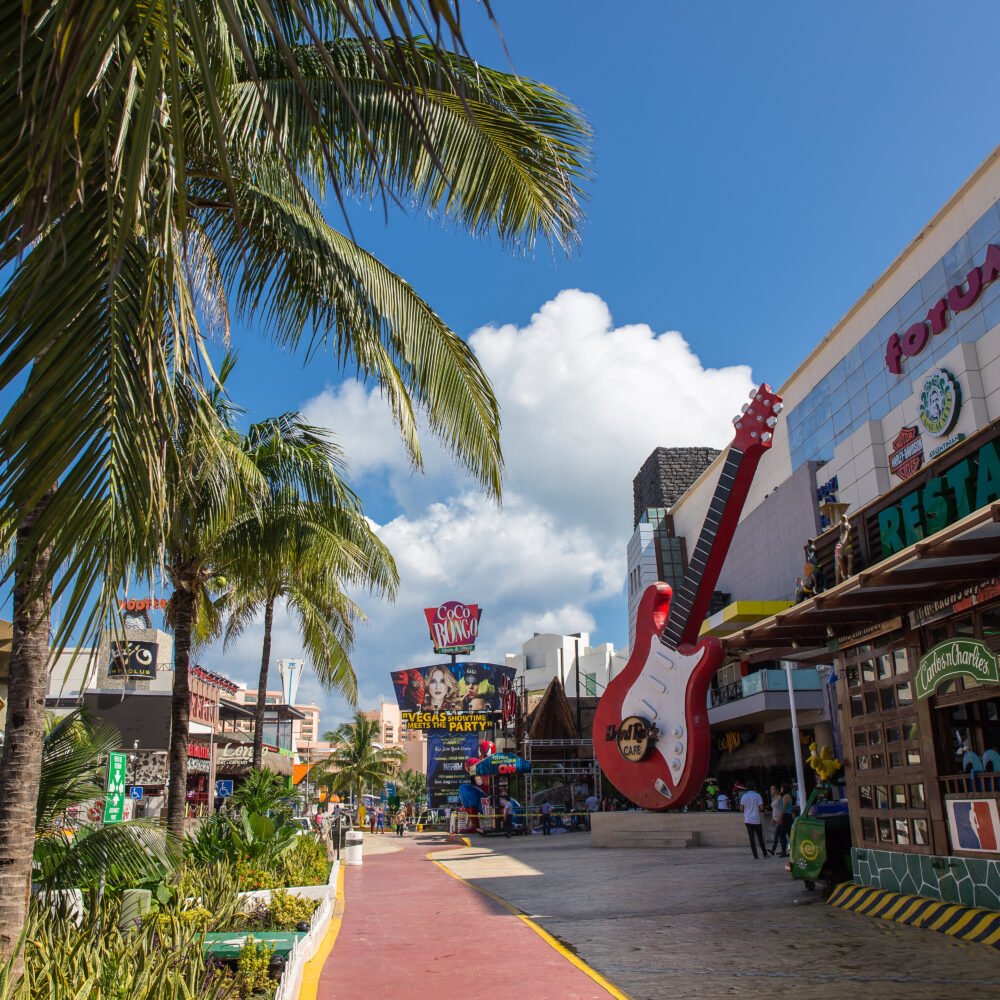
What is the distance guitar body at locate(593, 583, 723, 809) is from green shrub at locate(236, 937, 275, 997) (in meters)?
14.9

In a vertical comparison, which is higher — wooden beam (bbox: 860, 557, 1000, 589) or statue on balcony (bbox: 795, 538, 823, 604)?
statue on balcony (bbox: 795, 538, 823, 604)

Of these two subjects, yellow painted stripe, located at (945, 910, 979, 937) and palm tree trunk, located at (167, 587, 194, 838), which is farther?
palm tree trunk, located at (167, 587, 194, 838)

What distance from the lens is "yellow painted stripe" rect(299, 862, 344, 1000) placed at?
24.0 feet

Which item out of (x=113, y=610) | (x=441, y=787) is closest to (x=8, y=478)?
(x=113, y=610)

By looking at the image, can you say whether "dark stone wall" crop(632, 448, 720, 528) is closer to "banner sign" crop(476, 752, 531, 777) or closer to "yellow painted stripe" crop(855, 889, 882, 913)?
"banner sign" crop(476, 752, 531, 777)

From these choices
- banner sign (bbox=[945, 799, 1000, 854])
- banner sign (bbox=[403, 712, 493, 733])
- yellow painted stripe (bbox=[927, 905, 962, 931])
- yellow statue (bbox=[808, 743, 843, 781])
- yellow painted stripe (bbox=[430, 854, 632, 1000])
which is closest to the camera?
yellow painted stripe (bbox=[430, 854, 632, 1000])

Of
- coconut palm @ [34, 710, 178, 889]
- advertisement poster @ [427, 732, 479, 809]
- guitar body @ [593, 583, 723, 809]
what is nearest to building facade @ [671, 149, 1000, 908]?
guitar body @ [593, 583, 723, 809]

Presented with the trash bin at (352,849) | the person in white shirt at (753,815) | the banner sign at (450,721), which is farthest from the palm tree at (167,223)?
the banner sign at (450,721)

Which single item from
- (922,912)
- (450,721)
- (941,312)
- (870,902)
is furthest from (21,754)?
(450,721)

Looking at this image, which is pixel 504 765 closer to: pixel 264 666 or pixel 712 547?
pixel 264 666

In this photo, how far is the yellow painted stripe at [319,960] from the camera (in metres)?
7.32

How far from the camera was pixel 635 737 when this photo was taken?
886 inches

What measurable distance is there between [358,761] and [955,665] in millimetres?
59724

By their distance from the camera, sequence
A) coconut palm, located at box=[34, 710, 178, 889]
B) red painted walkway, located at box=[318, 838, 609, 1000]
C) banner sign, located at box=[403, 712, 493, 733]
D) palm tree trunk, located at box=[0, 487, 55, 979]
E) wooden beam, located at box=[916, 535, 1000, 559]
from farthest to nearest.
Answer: banner sign, located at box=[403, 712, 493, 733] < wooden beam, located at box=[916, 535, 1000, 559] < red painted walkway, located at box=[318, 838, 609, 1000] < coconut palm, located at box=[34, 710, 178, 889] < palm tree trunk, located at box=[0, 487, 55, 979]
